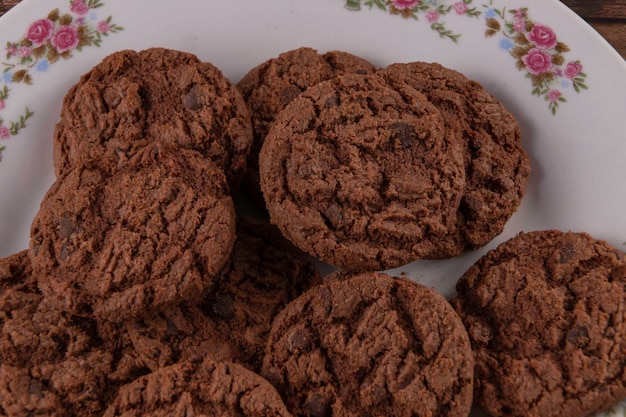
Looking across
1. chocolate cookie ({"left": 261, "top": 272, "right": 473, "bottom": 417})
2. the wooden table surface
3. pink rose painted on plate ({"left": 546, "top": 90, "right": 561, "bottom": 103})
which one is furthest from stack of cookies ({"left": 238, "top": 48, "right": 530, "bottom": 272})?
the wooden table surface

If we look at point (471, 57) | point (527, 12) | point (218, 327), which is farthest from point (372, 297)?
point (527, 12)

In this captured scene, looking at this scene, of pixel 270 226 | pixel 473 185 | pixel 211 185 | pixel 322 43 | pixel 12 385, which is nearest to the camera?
pixel 12 385

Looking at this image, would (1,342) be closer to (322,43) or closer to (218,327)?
(218,327)

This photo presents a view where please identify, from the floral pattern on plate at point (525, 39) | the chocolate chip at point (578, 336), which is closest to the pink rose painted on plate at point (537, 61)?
the floral pattern on plate at point (525, 39)

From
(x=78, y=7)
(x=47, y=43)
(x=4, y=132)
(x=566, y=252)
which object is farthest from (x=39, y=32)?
(x=566, y=252)

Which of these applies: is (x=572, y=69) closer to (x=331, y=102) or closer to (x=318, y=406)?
(x=331, y=102)

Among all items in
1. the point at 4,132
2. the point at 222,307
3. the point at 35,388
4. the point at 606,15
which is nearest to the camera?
the point at 35,388
